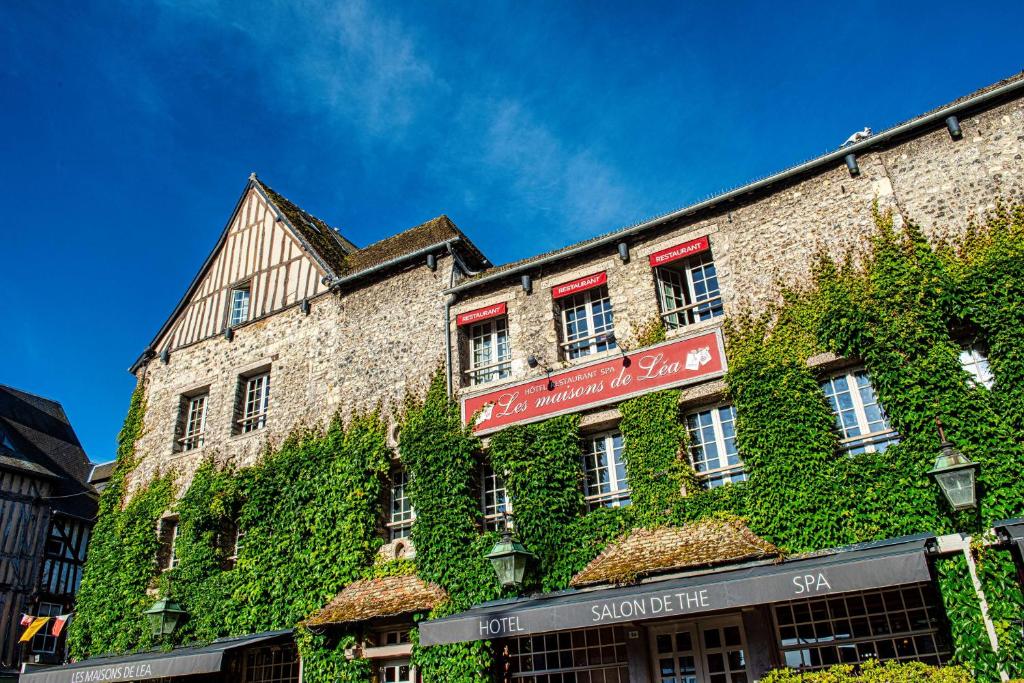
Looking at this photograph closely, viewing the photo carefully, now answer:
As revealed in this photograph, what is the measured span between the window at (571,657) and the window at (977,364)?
15.8 ft

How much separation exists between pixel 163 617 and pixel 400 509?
3895 millimetres

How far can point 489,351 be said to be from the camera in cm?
1167

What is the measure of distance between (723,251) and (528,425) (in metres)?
3.46

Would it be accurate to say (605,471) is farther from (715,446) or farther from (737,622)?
(737,622)

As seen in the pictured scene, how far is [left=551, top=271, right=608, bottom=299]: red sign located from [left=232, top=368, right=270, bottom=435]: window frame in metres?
5.50

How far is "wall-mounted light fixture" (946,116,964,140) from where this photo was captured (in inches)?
356

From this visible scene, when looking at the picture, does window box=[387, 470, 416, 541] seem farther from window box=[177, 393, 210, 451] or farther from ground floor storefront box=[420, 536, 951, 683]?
→ window box=[177, 393, 210, 451]

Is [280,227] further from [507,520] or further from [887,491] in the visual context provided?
[887,491]

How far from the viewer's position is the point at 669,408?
30.9 feet

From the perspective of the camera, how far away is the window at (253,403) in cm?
1332

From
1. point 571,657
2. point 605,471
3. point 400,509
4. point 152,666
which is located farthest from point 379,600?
point 605,471

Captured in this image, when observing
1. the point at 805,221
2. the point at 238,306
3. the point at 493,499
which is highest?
the point at 238,306

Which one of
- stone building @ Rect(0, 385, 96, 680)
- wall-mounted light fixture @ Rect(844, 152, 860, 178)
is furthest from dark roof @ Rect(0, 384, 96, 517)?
wall-mounted light fixture @ Rect(844, 152, 860, 178)

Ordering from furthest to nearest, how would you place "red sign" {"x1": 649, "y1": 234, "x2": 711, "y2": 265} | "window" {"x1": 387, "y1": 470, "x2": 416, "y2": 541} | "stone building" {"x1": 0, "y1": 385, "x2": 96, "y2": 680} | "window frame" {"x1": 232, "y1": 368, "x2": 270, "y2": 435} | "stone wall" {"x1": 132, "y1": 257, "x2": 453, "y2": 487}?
"stone building" {"x1": 0, "y1": 385, "x2": 96, "y2": 680}, "window frame" {"x1": 232, "y1": 368, "x2": 270, "y2": 435}, "stone wall" {"x1": 132, "y1": 257, "x2": 453, "y2": 487}, "window" {"x1": 387, "y1": 470, "x2": 416, "y2": 541}, "red sign" {"x1": 649, "y1": 234, "x2": 711, "y2": 265}
